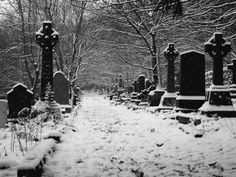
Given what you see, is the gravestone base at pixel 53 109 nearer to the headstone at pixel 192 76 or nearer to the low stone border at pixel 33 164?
the headstone at pixel 192 76

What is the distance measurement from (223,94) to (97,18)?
14.6 meters

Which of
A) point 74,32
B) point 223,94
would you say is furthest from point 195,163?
point 74,32

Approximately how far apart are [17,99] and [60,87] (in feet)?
11.2

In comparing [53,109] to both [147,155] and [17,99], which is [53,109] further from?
[147,155]

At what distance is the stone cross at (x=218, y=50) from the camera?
8086 mm

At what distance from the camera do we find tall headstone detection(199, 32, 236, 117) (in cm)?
741

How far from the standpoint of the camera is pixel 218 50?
320 inches

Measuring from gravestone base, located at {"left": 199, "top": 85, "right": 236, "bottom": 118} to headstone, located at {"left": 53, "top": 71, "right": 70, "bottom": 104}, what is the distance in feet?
26.5

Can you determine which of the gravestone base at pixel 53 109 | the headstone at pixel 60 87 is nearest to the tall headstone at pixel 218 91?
the gravestone base at pixel 53 109

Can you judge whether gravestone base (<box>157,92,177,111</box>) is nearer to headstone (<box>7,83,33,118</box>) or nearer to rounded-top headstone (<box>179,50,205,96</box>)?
rounded-top headstone (<box>179,50,205,96</box>)

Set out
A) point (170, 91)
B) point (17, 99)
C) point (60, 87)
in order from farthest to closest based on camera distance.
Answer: point (60, 87), point (170, 91), point (17, 99)

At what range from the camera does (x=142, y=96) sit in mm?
17531

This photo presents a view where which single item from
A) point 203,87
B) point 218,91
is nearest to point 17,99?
point 203,87

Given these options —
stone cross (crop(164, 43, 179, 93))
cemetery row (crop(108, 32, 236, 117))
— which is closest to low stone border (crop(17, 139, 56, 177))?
cemetery row (crop(108, 32, 236, 117))
